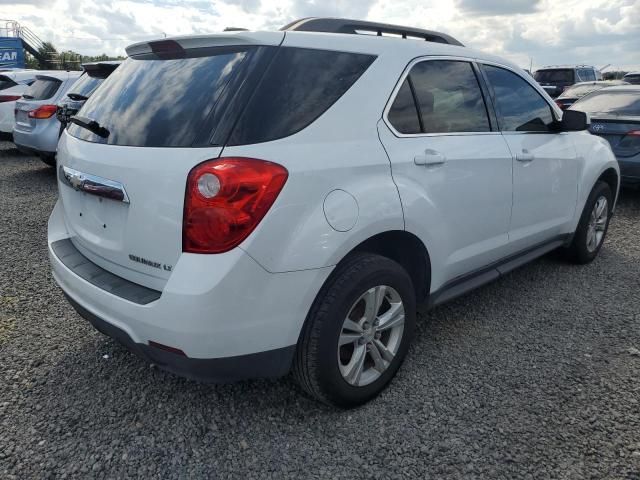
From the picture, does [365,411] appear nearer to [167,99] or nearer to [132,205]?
[132,205]

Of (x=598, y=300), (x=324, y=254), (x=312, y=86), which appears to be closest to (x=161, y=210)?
(x=324, y=254)

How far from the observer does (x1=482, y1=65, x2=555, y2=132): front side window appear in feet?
11.2

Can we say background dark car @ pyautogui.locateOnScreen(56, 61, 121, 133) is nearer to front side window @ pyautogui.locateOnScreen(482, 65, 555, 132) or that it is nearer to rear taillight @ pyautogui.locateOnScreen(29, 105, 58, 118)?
rear taillight @ pyautogui.locateOnScreen(29, 105, 58, 118)

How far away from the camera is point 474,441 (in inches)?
93.2

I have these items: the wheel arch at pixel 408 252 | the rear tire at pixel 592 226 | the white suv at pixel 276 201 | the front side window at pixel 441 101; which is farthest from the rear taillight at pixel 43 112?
the rear tire at pixel 592 226

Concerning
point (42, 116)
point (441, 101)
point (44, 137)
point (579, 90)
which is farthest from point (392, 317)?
point (579, 90)

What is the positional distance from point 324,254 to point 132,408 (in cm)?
127

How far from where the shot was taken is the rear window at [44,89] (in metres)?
Answer: 8.46

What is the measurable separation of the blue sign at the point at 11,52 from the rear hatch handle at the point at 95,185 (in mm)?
28810

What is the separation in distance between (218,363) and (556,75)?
18.7 metres

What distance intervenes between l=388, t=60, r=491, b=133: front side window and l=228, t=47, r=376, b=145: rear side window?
309 millimetres

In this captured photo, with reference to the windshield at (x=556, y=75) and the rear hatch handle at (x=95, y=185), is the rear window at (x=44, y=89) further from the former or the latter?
the windshield at (x=556, y=75)

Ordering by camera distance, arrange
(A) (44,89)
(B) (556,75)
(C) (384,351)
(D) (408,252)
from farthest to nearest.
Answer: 1. (B) (556,75)
2. (A) (44,89)
3. (D) (408,252)
4. (C) (384,351)

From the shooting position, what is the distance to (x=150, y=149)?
2.20m
